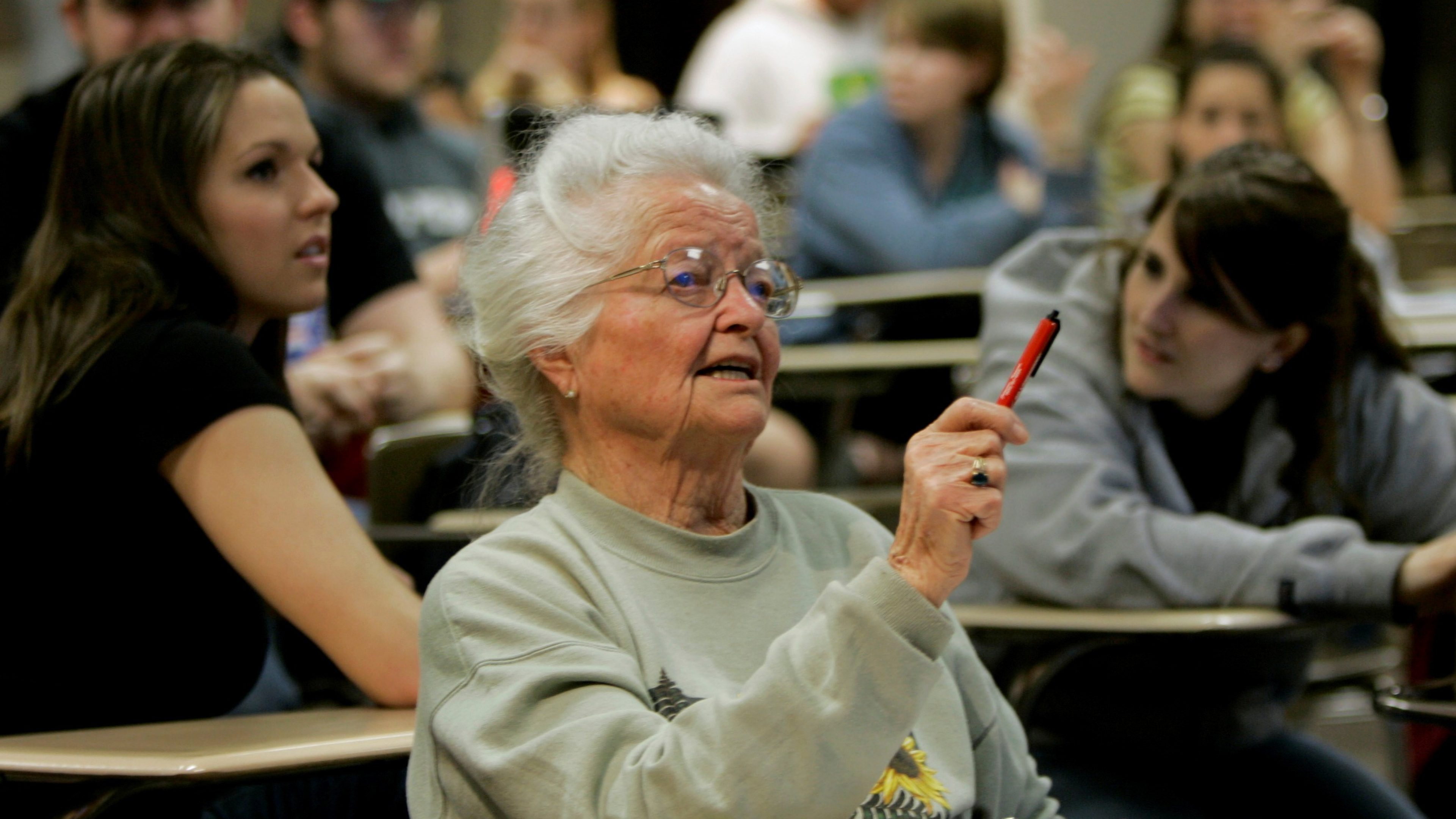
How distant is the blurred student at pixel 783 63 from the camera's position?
4.57 meters

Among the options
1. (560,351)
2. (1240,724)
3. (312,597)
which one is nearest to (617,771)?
(560,351)

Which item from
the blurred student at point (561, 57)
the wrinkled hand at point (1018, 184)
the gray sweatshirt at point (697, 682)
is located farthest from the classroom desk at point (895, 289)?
the gray sweatshirt at point (697, 682)

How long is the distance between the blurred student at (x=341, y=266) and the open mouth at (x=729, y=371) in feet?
3.53

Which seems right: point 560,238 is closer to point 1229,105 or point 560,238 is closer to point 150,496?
point 150,496

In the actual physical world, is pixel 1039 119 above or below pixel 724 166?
below

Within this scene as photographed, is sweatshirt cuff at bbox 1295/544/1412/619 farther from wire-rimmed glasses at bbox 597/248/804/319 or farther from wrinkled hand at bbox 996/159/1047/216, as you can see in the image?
wrinkled hand at bbox 996/159/1047/216

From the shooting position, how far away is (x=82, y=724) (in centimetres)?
152

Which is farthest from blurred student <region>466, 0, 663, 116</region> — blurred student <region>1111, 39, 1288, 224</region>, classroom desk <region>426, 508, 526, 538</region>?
classroom desk <region>426, 508, 526, 538</region>

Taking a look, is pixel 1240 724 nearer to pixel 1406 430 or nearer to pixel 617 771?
pixel 1406 430

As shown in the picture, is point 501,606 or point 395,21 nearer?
point 501,606

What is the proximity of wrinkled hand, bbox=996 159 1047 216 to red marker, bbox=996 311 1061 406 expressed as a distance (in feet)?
8.14

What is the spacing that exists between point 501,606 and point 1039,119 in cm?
299

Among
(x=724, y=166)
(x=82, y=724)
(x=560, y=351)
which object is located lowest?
(x=82, y=724)

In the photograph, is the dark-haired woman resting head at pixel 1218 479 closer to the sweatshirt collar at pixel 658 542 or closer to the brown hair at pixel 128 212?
the sweatshirt collar at pixel 658 542
